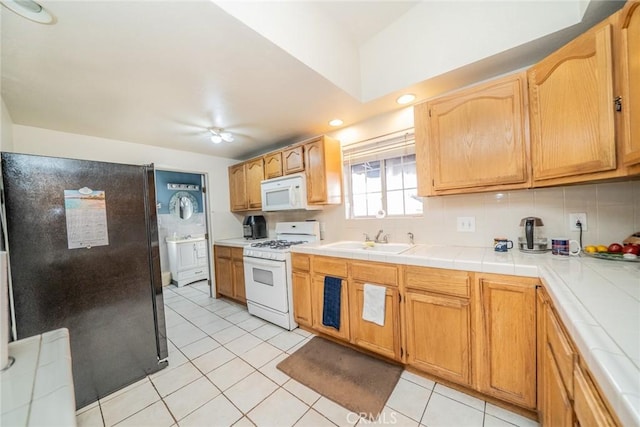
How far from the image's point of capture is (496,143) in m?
1.55

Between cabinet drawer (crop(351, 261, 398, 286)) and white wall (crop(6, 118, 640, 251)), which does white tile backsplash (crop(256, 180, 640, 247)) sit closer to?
white wall (crop(6, 118, 640, 251))

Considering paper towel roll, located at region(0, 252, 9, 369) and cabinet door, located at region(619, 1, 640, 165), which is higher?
cabinet door, located at region(619, 1, 640, 165)

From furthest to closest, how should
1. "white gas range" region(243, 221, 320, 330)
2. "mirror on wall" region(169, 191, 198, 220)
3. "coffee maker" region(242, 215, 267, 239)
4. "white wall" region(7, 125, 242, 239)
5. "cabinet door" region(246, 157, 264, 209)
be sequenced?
1. "mirror on wall" region(169, 191, 198, 220)
2. "coffee maker" region(242, 215, 267, 239)
3. "cabinet door" region(246, 157, 264, 209)
4. "white gas range" region(243, 221, 320, 330)
5. "white wall" region(7, 125, 242, 239)

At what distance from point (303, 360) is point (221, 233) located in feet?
8.28

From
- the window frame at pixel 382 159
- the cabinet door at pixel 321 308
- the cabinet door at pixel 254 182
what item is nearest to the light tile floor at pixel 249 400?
the cabinet door at pixel 321 308

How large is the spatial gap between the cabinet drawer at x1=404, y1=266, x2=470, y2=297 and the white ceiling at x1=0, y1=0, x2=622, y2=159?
1.46 metres

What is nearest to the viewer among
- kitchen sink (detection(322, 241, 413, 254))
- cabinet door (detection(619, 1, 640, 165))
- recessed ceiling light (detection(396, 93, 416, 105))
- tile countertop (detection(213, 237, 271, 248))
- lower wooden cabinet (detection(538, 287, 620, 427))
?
lower wooden cabinet (detection(538, 287, 620, 427))

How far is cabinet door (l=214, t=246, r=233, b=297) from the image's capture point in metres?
3.37

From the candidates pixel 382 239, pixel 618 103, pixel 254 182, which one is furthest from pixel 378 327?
pixel 254 182

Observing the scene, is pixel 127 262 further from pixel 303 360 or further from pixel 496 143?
pixel 496 143

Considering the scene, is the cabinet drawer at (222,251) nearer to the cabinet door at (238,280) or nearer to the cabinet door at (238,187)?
the cabinet door at (238,280)

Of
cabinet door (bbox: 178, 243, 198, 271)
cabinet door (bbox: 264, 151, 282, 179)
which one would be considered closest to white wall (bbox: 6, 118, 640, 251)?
cabinet door (bbox: 264, 151, 282, 179)

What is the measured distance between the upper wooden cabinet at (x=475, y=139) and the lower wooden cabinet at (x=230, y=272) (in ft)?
8.40

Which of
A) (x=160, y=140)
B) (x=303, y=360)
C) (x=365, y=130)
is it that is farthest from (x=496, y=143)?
(x=160, y=140)
